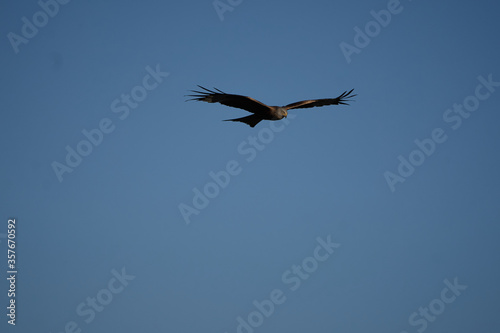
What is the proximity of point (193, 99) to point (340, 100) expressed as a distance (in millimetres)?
6635

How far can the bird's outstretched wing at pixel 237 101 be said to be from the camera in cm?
2491

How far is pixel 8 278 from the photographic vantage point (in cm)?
2994

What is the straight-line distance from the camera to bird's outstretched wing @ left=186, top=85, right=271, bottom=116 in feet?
81.7

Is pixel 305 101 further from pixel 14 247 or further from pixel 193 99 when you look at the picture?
pixel 14 247

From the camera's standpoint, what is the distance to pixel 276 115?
26.2m

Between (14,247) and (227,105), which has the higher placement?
(14,247)

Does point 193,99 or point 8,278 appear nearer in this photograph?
point 193,99

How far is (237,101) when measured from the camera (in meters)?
25.5

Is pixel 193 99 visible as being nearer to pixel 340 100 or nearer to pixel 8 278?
pixel 340 100

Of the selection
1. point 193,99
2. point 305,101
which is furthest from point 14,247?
point 305,101

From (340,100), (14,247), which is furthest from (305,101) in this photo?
(14,247)

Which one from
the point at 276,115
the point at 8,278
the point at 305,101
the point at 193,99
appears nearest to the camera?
the point at 193,99

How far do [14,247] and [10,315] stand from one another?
255cm

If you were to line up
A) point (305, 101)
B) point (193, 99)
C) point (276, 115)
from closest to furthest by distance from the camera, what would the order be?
point (193, 99) → point (276, 115) → point (305, 101)
